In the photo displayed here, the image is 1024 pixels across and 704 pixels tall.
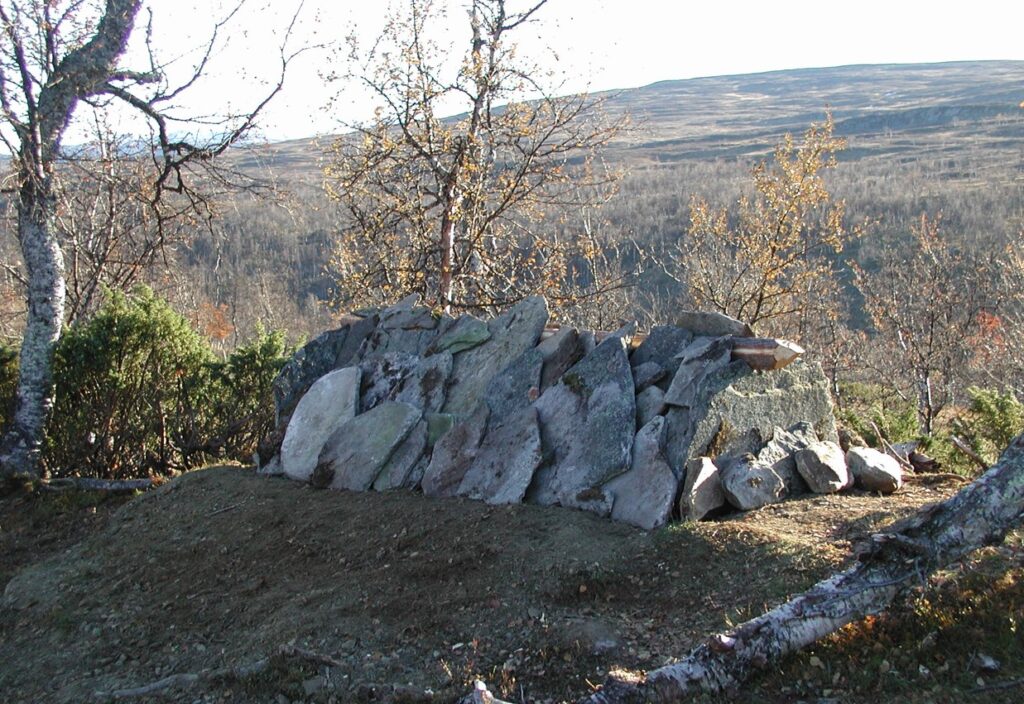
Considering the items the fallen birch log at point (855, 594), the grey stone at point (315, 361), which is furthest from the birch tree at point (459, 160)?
the fallen birch log at point (855, 594)

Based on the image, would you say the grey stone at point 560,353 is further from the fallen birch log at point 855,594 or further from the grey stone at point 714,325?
the fallen birch log at point 855,594

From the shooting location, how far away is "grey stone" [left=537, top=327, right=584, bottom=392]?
233 inches

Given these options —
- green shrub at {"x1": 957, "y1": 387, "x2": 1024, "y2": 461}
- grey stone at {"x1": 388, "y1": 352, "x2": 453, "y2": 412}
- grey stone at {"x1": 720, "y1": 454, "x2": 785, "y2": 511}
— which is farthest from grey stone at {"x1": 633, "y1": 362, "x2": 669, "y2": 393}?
green shrub at {"x1": 957, "y1": 387, "x2": 1024, "y2": 461}

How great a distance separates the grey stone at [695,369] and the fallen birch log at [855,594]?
6.37 feet

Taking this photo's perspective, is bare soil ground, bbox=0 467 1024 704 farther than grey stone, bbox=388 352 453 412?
No

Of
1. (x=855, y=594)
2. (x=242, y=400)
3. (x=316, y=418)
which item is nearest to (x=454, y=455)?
(x=316, y=418)

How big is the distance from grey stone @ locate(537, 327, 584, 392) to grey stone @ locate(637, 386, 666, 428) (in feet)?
2.22

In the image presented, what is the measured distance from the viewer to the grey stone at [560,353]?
5906 mm

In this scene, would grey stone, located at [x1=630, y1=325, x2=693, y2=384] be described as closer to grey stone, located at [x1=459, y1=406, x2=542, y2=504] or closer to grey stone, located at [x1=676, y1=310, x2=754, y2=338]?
grey stone, located at [x1=676, y1=310, x2=754, y2=338]

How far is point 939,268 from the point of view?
2156 cm

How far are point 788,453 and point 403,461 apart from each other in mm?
2526

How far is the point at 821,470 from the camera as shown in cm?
498

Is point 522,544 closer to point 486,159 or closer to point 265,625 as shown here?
point 265,625

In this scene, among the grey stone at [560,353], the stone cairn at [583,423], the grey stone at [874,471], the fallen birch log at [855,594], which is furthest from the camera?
the grey stone at [560,353]
